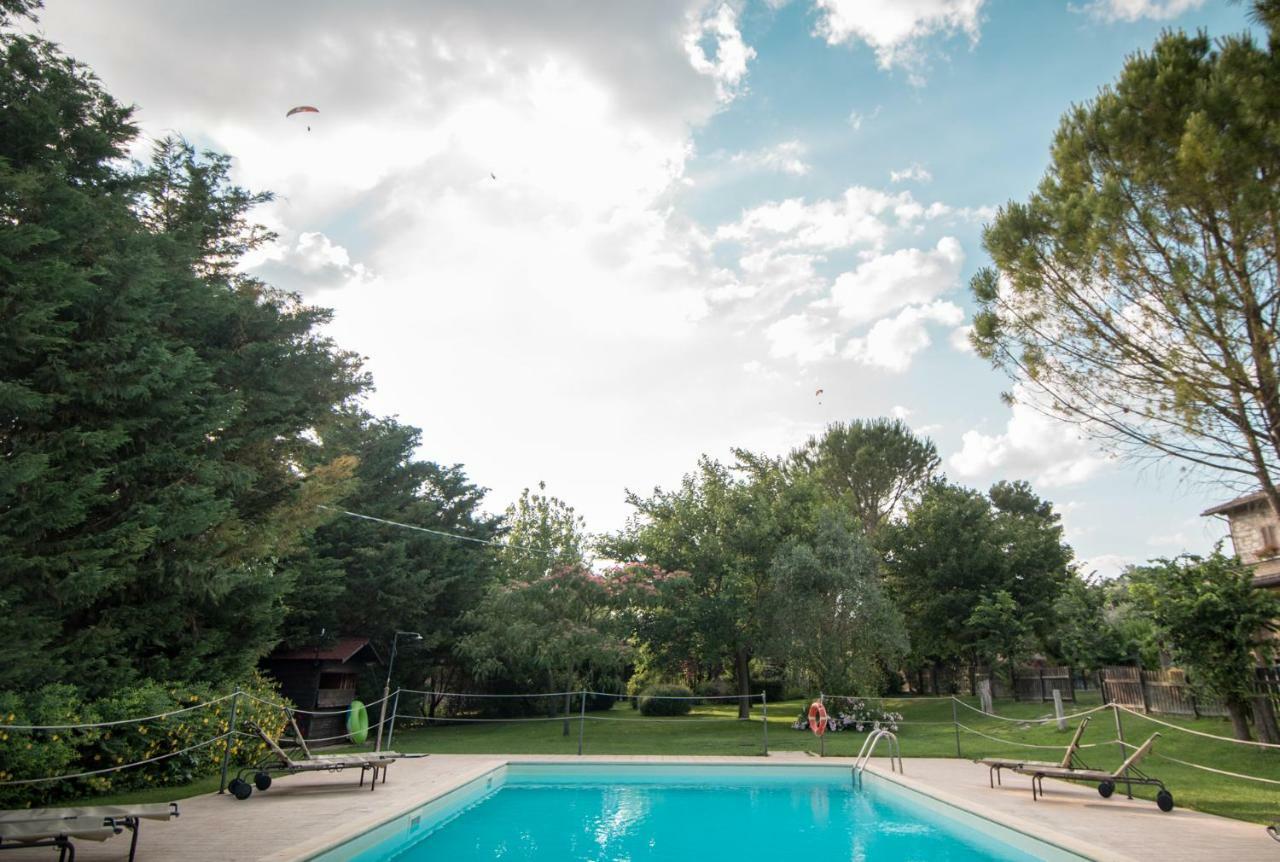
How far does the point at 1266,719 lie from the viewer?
11914 millimetres

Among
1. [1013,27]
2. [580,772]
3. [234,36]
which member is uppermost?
[1013,27]

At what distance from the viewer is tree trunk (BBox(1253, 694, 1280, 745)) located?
11.9 meters

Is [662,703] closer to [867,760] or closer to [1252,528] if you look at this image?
[867,760]

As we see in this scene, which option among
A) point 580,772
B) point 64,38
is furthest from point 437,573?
point 64,38

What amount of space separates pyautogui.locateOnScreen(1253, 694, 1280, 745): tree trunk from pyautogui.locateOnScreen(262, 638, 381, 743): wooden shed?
19.8m

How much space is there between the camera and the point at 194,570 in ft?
38.6

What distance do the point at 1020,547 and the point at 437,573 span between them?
2400 cm

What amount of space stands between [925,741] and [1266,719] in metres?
7.44

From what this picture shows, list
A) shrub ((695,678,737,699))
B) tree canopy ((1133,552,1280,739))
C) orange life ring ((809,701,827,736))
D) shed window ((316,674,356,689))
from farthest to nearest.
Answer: shrub ((695,678,737,699)), shed window ((316,674,356,689)), orange life ring ((809,701,827,736)), tree canopy ((1133,552,1280,739))

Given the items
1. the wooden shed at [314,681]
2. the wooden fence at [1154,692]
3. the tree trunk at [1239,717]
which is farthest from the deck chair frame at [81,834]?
the wooden fence at [1154,692]

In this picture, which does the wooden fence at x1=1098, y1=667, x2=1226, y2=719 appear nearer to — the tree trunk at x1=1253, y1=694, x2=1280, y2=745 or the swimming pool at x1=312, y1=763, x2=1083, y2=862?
the tree trunk at x1=1253, y1=694, x2=1280, y2=745

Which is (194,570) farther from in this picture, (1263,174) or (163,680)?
(1263,174)

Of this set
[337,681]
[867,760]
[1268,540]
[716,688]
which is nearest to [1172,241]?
[867,760]

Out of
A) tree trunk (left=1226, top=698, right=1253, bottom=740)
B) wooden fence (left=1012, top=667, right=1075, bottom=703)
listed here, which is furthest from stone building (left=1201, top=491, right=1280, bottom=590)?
tree trunk (left=1226, top=698, right=1253, bottom=740)
